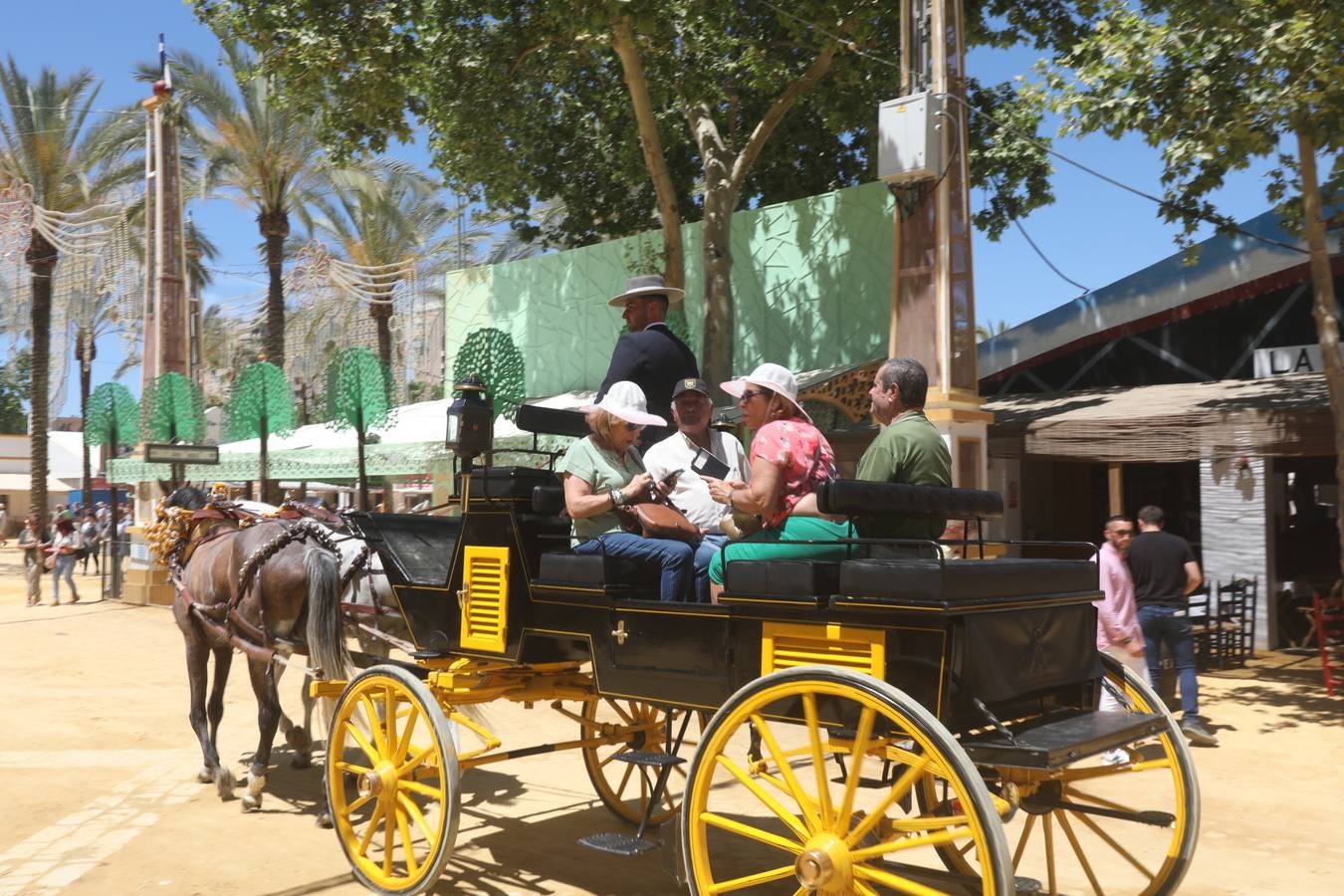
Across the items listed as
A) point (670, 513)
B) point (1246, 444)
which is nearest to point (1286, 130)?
point (1246, 444)

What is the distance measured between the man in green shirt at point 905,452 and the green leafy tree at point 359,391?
1084 centimetres

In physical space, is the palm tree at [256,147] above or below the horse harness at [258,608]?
above

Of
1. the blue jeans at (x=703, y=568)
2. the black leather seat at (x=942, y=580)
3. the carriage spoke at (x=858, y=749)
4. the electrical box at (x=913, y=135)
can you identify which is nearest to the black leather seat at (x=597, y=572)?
the blue jeans at (x=703, y=568)

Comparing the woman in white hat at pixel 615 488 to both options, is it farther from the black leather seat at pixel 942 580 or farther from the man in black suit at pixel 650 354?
the black leather seat at pixel 942 580

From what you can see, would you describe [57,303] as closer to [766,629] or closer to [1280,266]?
[1280,266]

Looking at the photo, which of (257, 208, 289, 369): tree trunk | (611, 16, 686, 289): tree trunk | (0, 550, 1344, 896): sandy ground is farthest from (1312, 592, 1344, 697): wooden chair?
(257, 208, 289, 369): tree trunk

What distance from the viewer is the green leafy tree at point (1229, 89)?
8.59 m

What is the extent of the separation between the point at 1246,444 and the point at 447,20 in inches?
387

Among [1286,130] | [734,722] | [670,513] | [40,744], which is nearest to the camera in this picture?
[734,722]

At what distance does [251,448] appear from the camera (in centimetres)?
1980

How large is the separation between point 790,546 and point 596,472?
108cm

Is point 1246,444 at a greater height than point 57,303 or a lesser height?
lesser

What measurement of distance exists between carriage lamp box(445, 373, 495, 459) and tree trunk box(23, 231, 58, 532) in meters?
24.0

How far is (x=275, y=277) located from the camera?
24.0 meters
